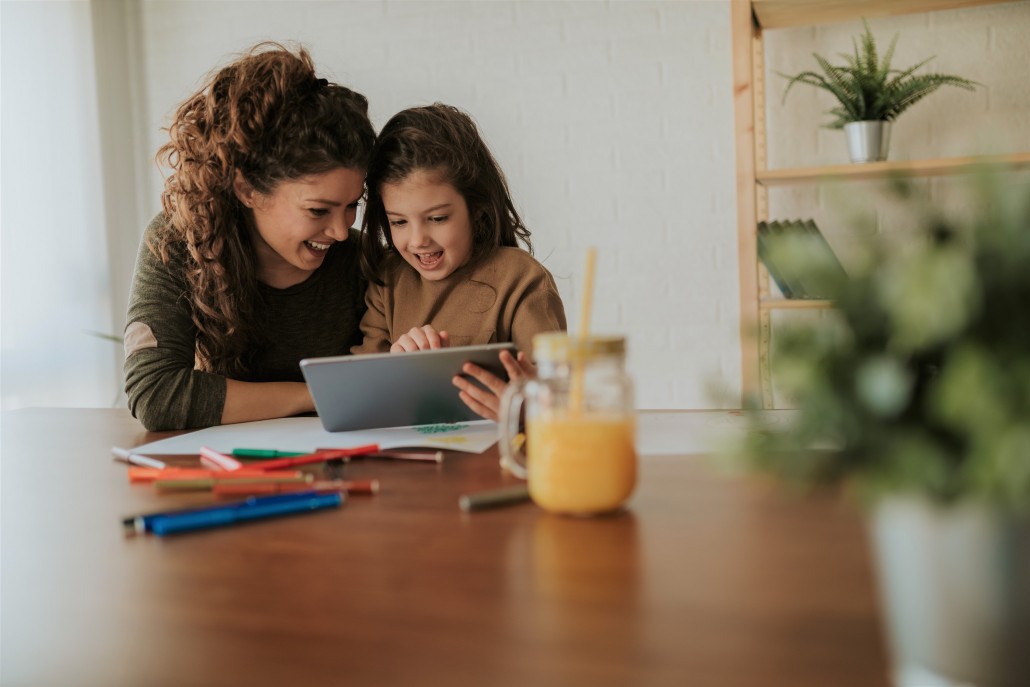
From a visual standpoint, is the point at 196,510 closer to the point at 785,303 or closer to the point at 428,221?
the point at 428,221

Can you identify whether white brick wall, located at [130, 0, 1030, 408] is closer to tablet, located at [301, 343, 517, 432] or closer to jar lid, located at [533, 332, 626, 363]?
tablet, located at [301, 343, 517, 432]

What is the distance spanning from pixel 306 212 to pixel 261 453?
645 millimetres

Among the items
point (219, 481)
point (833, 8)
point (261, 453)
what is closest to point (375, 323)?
point (261, 453)

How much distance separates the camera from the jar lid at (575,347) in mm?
701

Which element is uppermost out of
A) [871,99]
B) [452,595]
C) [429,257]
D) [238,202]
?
[871,99]

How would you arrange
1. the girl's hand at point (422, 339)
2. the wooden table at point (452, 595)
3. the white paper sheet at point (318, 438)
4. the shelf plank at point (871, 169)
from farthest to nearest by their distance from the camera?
the shelf plank at point (871, 169), the girl's hand at point (422, 339), the white paper sheet at point (318, 438), the wooden table at point (452, 595)

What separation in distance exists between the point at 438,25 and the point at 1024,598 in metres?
3.07

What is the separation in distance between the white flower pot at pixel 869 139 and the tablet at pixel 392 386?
1565mm

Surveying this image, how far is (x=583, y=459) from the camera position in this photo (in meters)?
0.73

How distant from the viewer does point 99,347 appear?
3.30 metres

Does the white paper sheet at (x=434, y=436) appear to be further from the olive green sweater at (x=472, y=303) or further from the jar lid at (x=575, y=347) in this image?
the olive green sweater at (x=472, y=303)

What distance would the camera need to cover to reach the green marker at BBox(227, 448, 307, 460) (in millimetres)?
1040

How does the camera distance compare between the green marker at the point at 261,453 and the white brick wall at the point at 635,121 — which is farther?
the white brick wall at the point at 635,121

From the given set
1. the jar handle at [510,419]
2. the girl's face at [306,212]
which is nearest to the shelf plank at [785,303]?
the girl's face at [306,212]
